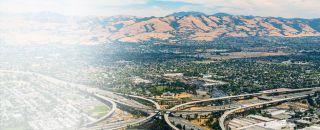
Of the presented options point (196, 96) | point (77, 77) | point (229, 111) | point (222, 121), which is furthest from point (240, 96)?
point (77, 77)

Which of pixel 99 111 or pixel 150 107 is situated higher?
pixel 99 111

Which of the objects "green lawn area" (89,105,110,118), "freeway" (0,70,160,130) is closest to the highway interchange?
"freeway" (0,70,160,130)

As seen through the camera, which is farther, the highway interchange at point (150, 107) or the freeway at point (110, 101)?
the highway interchange at point (150, 107)

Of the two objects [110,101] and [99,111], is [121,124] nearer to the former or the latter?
[99,111]

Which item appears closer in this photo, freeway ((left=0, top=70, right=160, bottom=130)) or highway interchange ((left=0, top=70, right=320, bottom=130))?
freeway ((left=0, top=70, right=160, bottom=130))

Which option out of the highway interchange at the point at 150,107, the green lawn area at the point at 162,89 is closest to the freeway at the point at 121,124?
the highway interchange at the point at 150,107

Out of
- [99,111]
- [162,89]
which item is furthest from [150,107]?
[162,89]

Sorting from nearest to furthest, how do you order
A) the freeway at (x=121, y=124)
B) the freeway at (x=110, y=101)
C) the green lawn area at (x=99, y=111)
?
the freeway at (x=121, y=124) → the freeway at (x=110, y=101) → the green lawn area at (x=99, y=111)

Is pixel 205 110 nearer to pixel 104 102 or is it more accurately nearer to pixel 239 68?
pixel 104 102

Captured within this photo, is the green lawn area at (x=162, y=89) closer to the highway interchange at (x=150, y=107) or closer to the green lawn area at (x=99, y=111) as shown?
the highway interchange at (x=150, y=107)

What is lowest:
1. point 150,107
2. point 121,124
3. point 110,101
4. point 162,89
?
point 162,89

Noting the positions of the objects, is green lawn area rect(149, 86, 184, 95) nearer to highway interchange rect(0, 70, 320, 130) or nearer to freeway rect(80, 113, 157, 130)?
highway interchange rect(0, 70, 320, 130)
